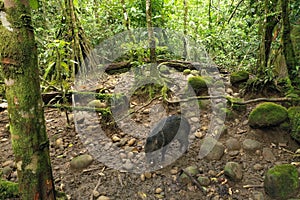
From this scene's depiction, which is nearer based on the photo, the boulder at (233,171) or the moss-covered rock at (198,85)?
the boulder at (233,171)

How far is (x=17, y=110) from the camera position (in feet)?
4.58

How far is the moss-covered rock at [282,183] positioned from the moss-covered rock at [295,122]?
1.78 ft

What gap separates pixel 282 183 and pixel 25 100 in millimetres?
1945

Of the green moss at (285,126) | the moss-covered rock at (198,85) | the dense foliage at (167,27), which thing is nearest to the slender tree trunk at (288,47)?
the dense foliage at (167,27)

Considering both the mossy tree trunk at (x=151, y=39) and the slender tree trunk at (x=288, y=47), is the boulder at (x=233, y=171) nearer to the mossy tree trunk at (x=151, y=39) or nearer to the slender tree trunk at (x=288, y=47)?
the slender tree trunk at (x=288, y=47)

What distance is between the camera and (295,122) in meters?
2.54

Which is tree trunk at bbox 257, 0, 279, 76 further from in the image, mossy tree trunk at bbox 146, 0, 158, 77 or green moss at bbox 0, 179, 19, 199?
green moss at bbox 0, 179, 19, 199

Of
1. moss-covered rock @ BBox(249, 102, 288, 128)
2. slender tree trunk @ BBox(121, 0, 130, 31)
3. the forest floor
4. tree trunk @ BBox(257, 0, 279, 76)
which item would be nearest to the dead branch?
the forest floor

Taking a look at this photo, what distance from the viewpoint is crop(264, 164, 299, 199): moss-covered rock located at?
202cm

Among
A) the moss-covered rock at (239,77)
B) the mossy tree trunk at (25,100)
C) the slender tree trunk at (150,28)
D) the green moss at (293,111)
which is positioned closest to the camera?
the mossy tree trunk at (25,100)

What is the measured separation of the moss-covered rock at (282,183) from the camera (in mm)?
2020

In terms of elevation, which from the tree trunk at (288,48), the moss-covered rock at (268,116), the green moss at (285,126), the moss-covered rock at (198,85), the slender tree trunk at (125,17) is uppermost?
the slender tree trunk at (125,17)

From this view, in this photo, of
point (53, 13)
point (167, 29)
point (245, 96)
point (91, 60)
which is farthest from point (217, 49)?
point (53, 13)

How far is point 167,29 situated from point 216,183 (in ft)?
11.6
